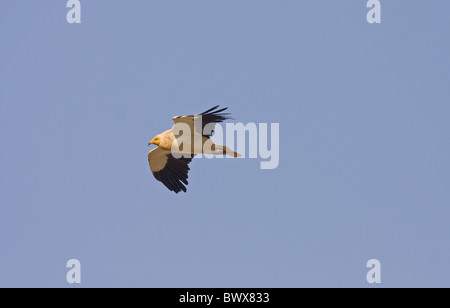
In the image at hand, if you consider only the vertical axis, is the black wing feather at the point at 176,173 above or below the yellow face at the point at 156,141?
below

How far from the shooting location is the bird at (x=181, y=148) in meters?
14.7

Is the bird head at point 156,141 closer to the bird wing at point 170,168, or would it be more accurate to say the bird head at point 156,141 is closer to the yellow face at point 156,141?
the yellow face at point 156,141

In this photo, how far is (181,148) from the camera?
15641mm

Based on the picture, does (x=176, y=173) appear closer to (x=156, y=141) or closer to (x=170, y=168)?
(x=170, y=168)

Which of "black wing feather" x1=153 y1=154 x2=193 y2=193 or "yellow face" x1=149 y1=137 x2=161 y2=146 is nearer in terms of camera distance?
"yellow face" x1=149 y1=137 x2=161 y2=146

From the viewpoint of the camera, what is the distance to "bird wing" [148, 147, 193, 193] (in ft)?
53.5

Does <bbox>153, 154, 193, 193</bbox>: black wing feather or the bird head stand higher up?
the bird head

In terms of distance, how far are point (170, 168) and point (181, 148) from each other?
0.94 meters

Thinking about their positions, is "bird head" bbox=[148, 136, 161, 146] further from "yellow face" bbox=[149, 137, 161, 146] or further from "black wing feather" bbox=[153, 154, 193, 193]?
"black wing feather" bbox=[153, 154, 193, 193]

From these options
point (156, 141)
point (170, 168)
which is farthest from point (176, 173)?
point (156, 141)
